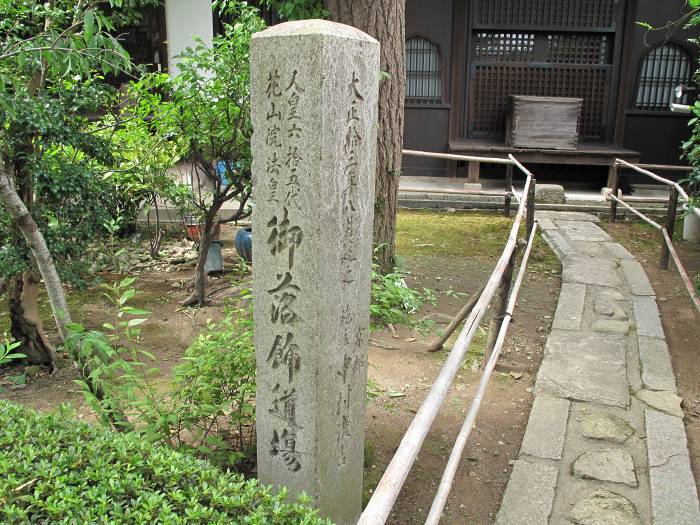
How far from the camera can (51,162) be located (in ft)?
15.8

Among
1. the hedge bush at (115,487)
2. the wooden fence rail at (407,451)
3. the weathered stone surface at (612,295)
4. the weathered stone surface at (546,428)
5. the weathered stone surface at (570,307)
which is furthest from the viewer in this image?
the weathered stone surface at (612,295)

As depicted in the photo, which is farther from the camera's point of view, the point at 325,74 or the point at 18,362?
the point at 18,362

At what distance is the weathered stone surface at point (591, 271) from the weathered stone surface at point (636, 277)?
0.32 feet

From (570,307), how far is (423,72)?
6.54 meters

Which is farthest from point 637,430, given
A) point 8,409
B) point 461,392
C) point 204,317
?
point 204,317

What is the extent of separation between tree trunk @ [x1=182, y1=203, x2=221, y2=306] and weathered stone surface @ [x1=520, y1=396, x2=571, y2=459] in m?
3.47

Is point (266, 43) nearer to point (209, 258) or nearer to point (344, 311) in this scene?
point (344, 311)

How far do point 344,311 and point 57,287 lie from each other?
Answer: 64.8 inches

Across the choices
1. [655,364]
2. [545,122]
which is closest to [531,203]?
[655,364]

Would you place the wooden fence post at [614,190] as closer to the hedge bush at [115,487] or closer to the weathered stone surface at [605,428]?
the weathered stone surface at [605,428]

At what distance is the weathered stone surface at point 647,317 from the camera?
5262 mm

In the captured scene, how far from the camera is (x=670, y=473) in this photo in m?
3.33

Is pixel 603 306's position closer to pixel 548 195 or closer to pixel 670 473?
pixel 670 473

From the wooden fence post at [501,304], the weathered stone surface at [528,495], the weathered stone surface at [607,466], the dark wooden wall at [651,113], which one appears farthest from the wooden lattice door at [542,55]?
the weathered stone surface at [528,495]
